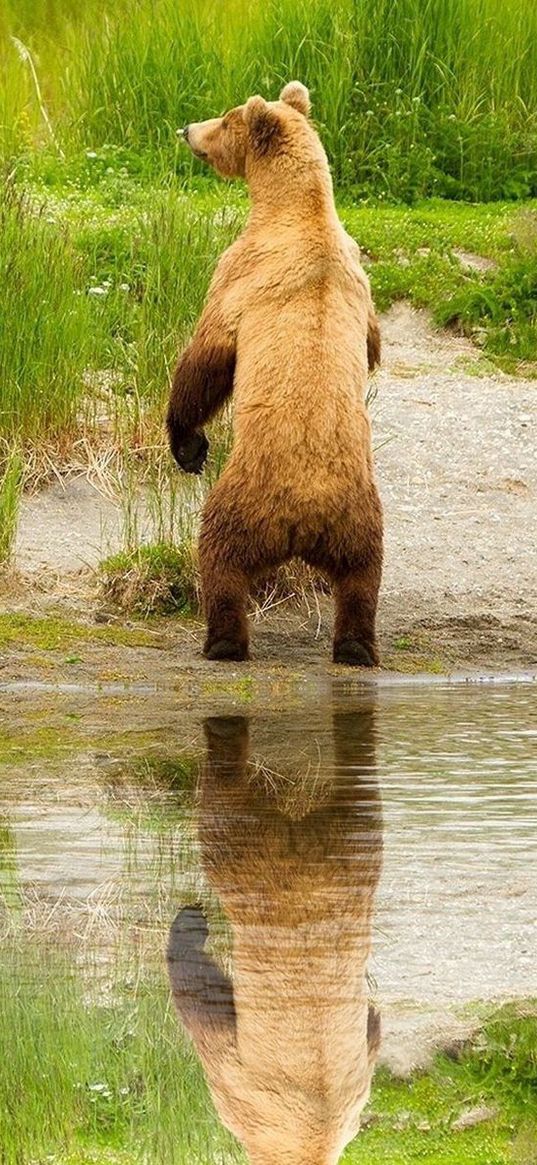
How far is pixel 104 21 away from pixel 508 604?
7.61 meters

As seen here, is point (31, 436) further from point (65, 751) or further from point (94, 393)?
point (65, 751)

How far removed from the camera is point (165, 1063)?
3.50m

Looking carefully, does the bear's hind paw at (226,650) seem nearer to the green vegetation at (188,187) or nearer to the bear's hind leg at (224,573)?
the bear's hind leg at (224,573)

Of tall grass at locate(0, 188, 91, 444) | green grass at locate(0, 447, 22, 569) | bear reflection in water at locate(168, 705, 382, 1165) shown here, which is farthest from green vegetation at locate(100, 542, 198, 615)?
bear reflection in water at locate(168, 705, 382, 1165)

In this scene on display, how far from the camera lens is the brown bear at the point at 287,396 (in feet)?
23.3

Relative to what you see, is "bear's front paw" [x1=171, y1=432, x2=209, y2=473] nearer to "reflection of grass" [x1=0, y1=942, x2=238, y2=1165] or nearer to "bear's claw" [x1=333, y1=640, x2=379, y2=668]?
"bear's claw" [x1=333, y1=640, x2=379, y2=668]

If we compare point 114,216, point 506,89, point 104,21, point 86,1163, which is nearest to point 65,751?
point 86,1163

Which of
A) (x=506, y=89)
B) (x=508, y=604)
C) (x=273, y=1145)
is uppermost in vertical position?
(x=506, y=89)

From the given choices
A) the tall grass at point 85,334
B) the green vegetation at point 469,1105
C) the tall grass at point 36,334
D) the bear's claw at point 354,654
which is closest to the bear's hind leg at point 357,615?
the bear's claw at point 354,654

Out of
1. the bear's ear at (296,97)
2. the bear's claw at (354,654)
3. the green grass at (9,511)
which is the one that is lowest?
the bear's claw at (354,654)

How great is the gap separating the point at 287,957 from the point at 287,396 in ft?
11.4

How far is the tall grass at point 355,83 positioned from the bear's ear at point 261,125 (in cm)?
543

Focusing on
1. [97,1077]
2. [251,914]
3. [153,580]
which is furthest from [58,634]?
[97,1077]

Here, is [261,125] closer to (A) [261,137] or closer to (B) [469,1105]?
(A) [261,137]
